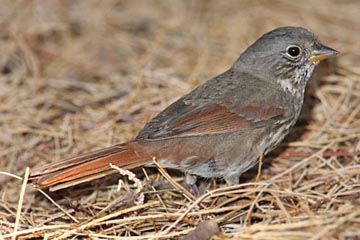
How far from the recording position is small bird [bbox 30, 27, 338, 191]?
3656 mm

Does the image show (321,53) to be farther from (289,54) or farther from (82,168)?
(82,168)

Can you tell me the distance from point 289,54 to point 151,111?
1.23 meters

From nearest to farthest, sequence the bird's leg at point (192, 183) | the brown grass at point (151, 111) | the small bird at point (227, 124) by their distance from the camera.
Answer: the brown grass at point (151, 111) < the small bird at point (227, 124) < the bird's leg at point (192, 183)

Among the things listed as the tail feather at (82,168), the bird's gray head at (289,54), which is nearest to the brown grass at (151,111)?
the tail feather at (82,168)

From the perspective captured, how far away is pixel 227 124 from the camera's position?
389 cm

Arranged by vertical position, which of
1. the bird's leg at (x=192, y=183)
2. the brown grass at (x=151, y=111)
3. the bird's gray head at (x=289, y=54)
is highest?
the bird's gray head at (x=289, y=54)

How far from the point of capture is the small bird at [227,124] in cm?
366

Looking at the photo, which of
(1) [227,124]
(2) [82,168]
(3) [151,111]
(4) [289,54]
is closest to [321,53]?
(4) [289,54]

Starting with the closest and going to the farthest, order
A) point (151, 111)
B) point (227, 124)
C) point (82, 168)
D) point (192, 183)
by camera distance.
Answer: point (82, 168) → point (227, 124) → point (192, 183) → point (151, 111)

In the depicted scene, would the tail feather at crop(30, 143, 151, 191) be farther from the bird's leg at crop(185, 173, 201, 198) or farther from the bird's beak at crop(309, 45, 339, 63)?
the bird's beak at crop(309, 45, 339, 63)

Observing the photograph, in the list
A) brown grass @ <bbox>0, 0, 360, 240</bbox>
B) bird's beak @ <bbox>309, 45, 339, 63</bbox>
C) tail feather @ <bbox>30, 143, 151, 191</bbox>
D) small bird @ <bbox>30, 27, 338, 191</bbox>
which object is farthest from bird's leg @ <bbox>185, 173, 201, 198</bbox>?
bird's beak @ <bbox>309, 45, 339, 63</bbox>

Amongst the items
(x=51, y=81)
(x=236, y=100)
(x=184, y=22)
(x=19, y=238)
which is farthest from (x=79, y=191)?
(x=184, y=22)

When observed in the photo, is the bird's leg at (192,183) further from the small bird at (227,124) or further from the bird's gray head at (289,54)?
the bird's gray head at (289,54)

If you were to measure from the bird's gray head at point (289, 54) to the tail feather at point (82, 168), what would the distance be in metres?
1.20
